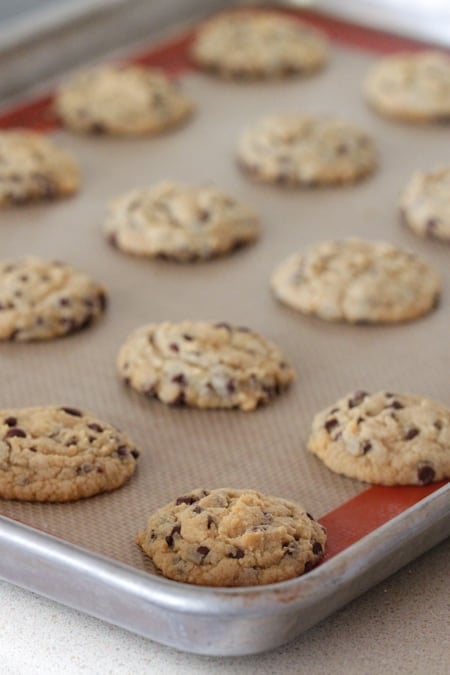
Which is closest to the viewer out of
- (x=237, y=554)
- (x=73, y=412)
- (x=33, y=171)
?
(x=237, y=554)

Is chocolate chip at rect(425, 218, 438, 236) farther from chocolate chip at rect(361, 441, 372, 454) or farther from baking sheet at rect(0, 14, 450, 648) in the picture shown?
chocolate chip at rect(361, 441, 372, 454)

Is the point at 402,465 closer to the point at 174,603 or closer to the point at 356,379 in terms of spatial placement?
the point at 356,379

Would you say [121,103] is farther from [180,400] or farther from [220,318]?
[180,400]

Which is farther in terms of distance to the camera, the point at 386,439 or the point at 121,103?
the point at 121,103

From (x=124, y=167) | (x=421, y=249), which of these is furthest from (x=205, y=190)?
(x=421, y=249)

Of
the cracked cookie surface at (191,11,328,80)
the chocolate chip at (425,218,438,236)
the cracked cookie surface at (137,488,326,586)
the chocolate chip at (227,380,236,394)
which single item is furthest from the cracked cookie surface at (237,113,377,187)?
the cracked cookie surface at (137,488,326,586)

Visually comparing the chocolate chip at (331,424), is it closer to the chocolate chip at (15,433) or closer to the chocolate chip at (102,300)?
the chocolate chip at (15,433)

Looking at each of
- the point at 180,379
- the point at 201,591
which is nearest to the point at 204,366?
the point at 180,379
